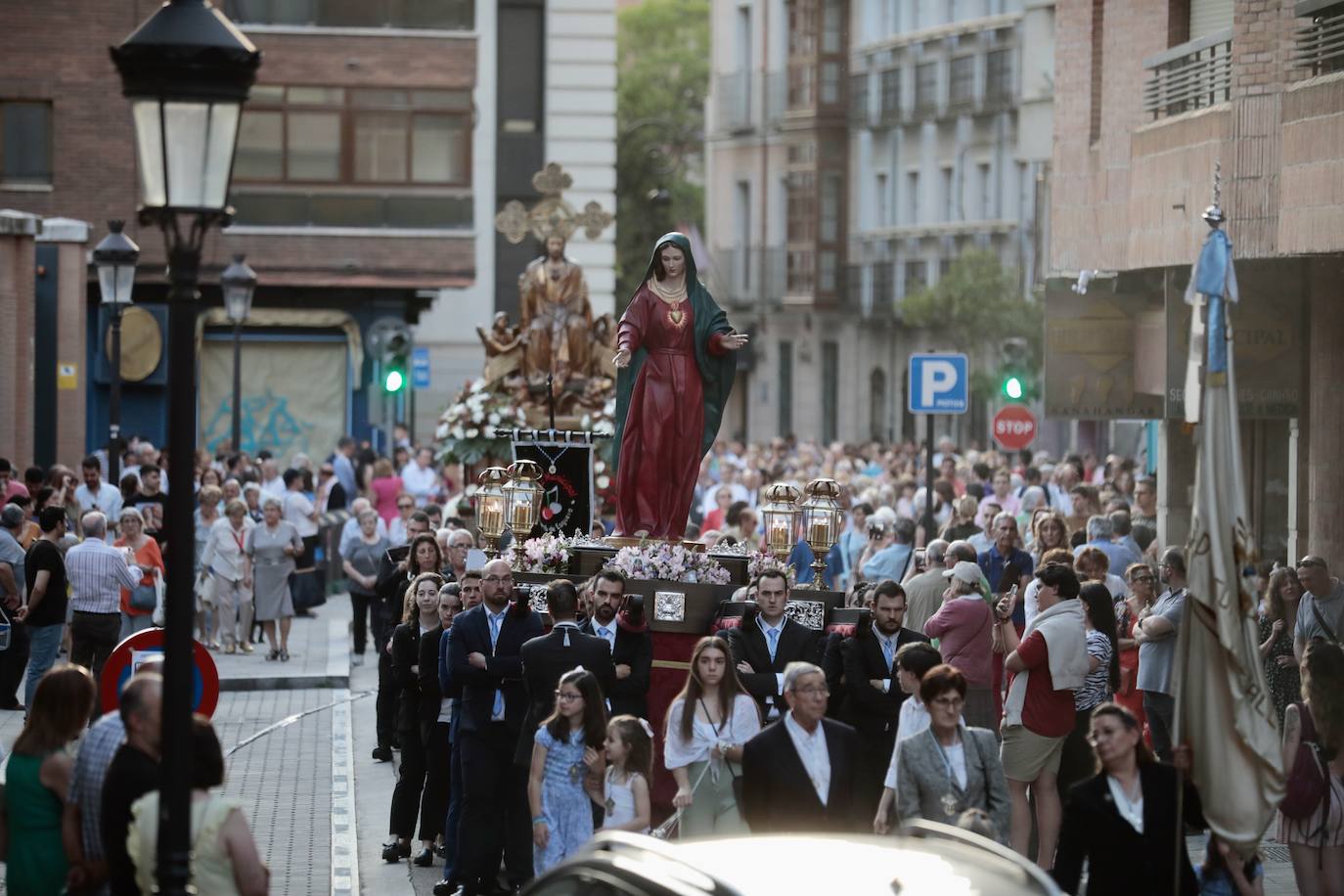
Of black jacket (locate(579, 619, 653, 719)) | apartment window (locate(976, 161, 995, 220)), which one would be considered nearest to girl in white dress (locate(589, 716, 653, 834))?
black jacket (locate(579, 619, 653, 719))

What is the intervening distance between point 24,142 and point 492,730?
2867cm

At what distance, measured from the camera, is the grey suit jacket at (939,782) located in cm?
1032

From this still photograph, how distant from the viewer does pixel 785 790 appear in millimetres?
10578

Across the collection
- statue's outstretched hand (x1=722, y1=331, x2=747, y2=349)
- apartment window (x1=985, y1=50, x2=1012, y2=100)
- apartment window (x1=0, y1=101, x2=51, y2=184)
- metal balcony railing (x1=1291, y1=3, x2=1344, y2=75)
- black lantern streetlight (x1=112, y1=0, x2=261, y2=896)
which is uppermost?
apartment window (x1=985, y1=50, x2=1012, y2=100)

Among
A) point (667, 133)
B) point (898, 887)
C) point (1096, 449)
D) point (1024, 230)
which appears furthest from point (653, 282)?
point (667, 133)

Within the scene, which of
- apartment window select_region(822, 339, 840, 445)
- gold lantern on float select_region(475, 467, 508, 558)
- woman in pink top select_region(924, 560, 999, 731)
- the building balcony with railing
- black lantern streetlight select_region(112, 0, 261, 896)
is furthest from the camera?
the building balcony with railing

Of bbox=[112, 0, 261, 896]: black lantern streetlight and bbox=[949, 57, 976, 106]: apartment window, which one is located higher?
bbox=[949, 57, 976, 106]: apartment window

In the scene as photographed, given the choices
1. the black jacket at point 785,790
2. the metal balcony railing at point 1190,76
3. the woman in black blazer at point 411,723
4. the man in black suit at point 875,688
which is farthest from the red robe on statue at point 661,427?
the metal balcony railing at point 1190,76

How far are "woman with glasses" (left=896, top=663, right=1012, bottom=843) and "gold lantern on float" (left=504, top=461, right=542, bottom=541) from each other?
6760 mm

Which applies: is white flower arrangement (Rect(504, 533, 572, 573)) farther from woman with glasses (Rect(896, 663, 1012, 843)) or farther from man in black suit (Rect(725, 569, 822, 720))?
woman with glasses (Rect(896, 663, 1012, 843))

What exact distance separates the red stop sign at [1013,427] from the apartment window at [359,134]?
50.3 feet

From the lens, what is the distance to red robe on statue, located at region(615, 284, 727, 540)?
16.6 m

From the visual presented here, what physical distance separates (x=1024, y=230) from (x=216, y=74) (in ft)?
159

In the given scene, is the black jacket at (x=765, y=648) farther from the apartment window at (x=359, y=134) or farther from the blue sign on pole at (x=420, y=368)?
the apartment window at (x=359, y=134)
